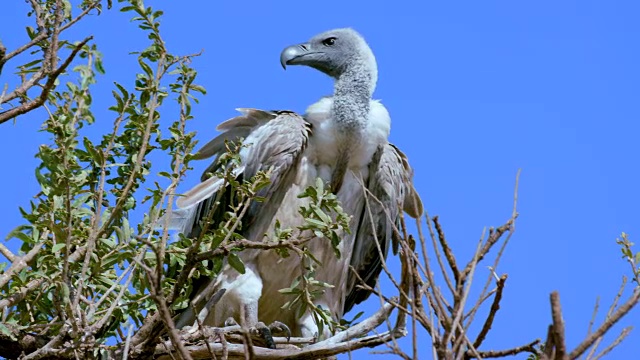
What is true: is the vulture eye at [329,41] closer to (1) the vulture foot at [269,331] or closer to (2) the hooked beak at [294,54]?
(2) the hooked beak at [294,54]

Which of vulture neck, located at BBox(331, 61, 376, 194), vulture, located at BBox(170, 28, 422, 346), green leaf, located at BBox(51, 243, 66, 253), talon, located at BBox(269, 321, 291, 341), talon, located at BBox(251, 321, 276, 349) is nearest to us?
green leaf, located at BBox(51, 243, 66, 253)

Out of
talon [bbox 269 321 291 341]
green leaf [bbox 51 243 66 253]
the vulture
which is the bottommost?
green leaf [bbox 51 243 66 253]

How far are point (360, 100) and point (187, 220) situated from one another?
3.83 feet

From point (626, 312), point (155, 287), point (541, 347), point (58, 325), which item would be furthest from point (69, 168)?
point (626, 312)

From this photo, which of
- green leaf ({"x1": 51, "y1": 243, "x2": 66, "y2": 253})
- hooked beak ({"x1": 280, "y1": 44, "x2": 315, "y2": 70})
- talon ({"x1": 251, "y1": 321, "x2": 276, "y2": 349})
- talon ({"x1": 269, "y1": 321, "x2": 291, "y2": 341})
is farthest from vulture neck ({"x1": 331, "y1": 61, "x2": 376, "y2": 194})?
green leaf ({"x1": 51, "y1": 243, "x2": 66, "y2": 253})

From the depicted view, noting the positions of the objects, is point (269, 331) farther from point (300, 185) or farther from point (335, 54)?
point (335, 54)

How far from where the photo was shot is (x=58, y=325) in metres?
4.30

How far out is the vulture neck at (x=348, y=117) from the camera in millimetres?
6367

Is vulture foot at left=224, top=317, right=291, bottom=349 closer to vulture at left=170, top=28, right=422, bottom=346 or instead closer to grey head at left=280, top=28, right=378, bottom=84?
vulture at left=170, top=28, right=422, bottom=346

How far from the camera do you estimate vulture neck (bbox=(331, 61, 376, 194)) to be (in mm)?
6367

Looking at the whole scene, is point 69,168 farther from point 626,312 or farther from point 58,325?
point 626,312

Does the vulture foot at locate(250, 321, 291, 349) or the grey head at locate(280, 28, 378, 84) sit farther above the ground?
the grey head at locate(280, 28, 378, 84)

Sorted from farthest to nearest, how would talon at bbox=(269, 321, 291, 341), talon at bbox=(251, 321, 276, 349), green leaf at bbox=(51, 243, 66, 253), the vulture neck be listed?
the vulture neck
talon at bbox=(269, 321, 291, 341)
talon at bbox=(251, 321, 276, 349)
green leaf at bbox=(51, 243, 66, 253)

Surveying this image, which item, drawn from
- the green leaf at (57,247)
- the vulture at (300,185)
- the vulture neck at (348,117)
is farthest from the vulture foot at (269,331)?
the green leaf at (57,247)
